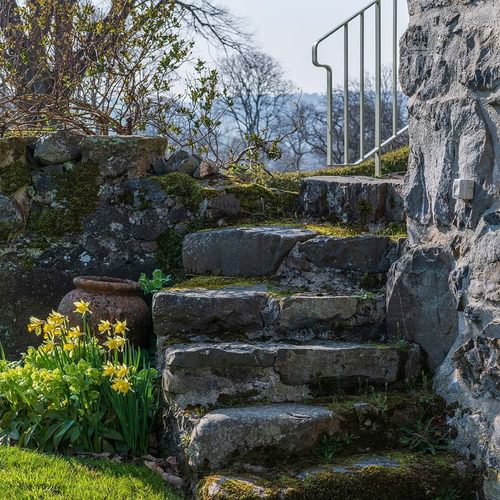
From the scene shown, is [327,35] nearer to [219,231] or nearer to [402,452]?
[219,231]

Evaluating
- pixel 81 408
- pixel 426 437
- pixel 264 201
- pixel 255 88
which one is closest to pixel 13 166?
pixel 264 201

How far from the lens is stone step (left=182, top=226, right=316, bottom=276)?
12.3ft

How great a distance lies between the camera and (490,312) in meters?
2.58

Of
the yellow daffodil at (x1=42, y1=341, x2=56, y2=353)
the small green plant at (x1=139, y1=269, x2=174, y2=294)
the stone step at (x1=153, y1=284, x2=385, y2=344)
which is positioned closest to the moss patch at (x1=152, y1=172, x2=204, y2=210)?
the small green plant at (x1=139, y1=269, x2=174, y2=294)

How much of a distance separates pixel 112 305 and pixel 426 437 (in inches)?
73.3

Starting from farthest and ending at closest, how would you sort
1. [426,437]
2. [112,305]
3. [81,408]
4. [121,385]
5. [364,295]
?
1. [112,305]
2. [364,295]
3. [81,408]
4. [121,385]
5. [426,437]

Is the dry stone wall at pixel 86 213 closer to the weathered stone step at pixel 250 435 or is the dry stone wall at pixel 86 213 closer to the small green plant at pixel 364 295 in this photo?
the small green plant at pixel 364 295

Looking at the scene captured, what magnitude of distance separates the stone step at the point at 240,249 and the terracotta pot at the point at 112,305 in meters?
0.34

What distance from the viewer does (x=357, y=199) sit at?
3.90 m

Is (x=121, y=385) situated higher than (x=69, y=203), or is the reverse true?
(x=69, y=203)

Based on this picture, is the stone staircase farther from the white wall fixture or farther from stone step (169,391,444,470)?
the white wall fixture

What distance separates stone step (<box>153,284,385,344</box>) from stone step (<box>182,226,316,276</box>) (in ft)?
1.34

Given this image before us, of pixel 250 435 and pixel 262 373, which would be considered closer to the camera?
pixel 250 435

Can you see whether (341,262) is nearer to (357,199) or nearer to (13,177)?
(357,199)
